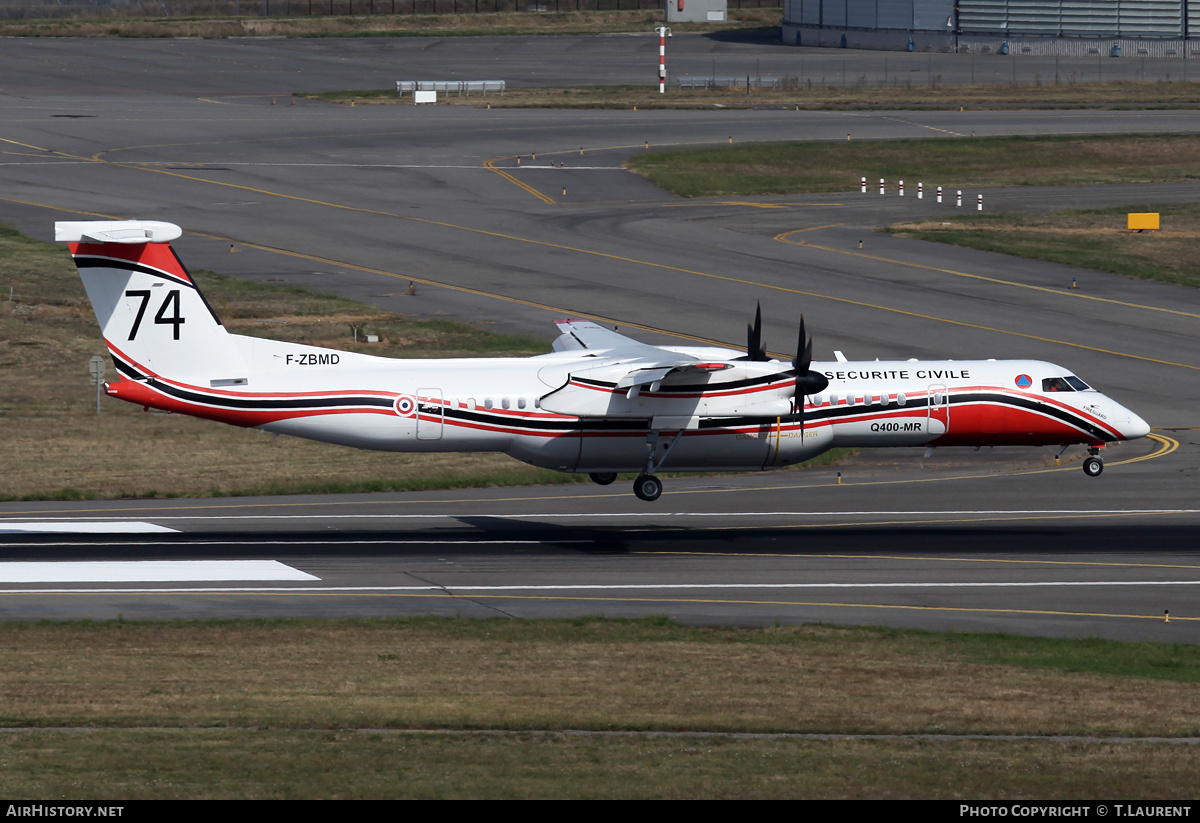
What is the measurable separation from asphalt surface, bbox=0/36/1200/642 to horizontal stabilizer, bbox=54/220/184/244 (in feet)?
24.4

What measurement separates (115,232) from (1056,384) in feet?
77.5

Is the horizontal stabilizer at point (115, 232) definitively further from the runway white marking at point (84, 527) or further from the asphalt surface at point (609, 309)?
the runway white marking at point (84, 527)

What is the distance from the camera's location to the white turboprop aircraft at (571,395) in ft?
112

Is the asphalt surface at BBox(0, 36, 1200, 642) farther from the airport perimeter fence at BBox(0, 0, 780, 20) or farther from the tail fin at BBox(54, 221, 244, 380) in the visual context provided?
the airport perimeter fence at BBox(0, 0, 780, 20)

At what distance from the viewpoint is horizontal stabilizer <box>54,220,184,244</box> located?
32812mm

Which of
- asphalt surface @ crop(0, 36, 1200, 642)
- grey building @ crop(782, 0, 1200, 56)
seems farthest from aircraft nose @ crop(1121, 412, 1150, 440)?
grey building @ crop(782, 0, 1200, 56)

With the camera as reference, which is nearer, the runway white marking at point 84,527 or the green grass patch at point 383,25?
the runway white marking at point 84,527

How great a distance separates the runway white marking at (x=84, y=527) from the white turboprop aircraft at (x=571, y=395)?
4.12m

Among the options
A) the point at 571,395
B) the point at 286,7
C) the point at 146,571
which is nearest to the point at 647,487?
the point at 571,395

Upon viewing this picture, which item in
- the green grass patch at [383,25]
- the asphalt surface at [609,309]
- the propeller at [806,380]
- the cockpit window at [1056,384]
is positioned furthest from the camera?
the green grass patch at [383,25]

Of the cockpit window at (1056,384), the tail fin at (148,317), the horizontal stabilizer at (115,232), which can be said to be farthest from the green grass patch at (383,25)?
the cockpit window at (1056,384)

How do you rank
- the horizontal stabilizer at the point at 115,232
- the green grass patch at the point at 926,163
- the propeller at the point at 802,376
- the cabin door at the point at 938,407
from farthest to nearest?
the green grass patch at the point at 926,163
the cabin door at the point at 938,407
the propeller at the point at 802,376
the horizontal stabilizer at the point at 115,232

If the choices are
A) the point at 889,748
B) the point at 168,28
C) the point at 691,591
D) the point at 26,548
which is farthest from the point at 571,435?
the point at 168,28

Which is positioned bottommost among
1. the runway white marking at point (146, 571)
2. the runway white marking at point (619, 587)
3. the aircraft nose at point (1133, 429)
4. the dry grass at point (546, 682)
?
the runway white marking at point (619, 587)
